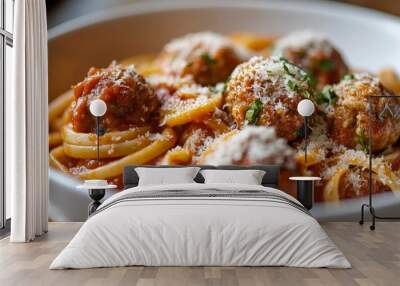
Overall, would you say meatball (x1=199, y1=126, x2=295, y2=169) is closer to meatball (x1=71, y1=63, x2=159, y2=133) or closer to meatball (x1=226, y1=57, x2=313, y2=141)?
meatball (x1=226, y1=57, x2=313, y2=141)

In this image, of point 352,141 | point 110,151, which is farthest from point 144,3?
point 352,141

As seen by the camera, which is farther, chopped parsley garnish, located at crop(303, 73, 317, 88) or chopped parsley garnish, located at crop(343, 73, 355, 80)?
chopped parsley garnish, located at crop(343, 73, 355, 80)

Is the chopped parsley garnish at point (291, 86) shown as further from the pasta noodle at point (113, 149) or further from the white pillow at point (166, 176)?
the pasta noodle at point (113, 149)

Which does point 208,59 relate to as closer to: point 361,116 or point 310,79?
point 310,79

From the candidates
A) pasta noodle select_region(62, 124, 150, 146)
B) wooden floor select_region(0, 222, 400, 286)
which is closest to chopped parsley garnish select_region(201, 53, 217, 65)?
pasta noodle select_region(62, 124, 150, 146)

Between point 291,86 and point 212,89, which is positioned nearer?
point 291,86

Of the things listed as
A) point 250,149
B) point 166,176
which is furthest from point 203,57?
point 166,176
